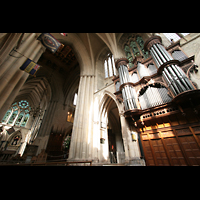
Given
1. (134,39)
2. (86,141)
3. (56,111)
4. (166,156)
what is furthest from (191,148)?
(56,111)

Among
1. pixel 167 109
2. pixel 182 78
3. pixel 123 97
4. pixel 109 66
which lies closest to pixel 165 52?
pixel 182 78

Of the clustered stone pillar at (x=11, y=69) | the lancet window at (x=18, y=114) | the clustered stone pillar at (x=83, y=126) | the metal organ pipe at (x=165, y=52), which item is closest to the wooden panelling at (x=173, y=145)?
the metal organ pipe at (x=165, y=52)

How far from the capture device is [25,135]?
20.4 meters

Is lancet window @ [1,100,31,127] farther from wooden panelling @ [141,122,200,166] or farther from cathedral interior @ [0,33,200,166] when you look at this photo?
wooden panelling @ [141,122,200,166]

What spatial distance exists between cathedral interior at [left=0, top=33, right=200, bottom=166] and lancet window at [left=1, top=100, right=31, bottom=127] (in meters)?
11.5

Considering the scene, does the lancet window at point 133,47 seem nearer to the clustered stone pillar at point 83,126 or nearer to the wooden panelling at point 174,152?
the clustered stone pillar at point 83,126

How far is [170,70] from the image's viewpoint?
4621 mm

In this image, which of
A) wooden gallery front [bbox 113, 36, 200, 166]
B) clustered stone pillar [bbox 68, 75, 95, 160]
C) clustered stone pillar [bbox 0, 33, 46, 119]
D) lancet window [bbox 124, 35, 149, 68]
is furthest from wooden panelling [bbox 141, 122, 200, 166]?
clustered stone pillar [bbox 0, 33, 46, 119]

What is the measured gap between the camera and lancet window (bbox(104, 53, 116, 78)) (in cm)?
1100

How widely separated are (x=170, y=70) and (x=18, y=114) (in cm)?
2717

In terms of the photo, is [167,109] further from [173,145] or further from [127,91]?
[127,91]

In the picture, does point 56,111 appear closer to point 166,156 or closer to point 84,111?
point 84,111

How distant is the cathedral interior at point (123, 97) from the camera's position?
14.3 ft
